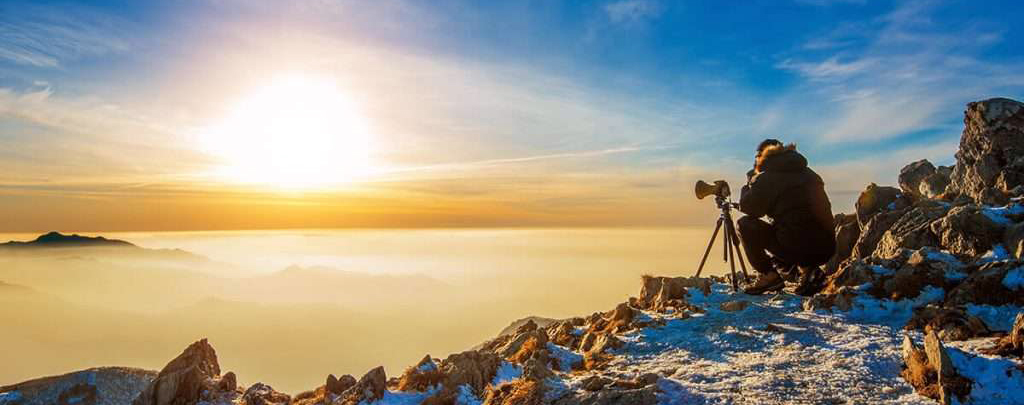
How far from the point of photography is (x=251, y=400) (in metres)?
7.73

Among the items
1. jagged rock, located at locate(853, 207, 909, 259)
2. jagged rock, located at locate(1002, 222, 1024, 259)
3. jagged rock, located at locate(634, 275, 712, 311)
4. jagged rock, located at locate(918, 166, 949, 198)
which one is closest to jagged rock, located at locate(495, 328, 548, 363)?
jagged rock, located at locate(634, 275, 712, 311)

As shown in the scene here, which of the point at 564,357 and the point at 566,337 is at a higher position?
the point at 564,357

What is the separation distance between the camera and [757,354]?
7473 millimetres

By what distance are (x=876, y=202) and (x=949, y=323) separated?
43.6 ft

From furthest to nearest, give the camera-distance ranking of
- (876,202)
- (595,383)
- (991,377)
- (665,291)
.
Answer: (876,202) < (665,291) < (595,383) < (991,377)

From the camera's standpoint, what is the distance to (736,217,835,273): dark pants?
11336mm

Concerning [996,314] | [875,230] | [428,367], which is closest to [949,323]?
[996,314]

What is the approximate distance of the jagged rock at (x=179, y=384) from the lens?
7855mm

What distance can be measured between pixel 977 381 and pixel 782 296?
5.83 m

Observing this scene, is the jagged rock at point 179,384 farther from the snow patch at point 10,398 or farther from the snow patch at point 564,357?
the snow patch at point 564,357

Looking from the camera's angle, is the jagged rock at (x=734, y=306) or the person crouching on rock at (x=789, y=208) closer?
the jagged rock at (x=734, y=306)

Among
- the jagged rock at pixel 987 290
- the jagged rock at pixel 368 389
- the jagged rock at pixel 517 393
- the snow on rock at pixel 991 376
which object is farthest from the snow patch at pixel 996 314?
the jagged rock at pixel 368 389

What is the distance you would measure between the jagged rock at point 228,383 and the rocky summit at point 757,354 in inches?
0.8

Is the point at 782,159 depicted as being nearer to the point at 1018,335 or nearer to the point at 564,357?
the point at 1018,335
